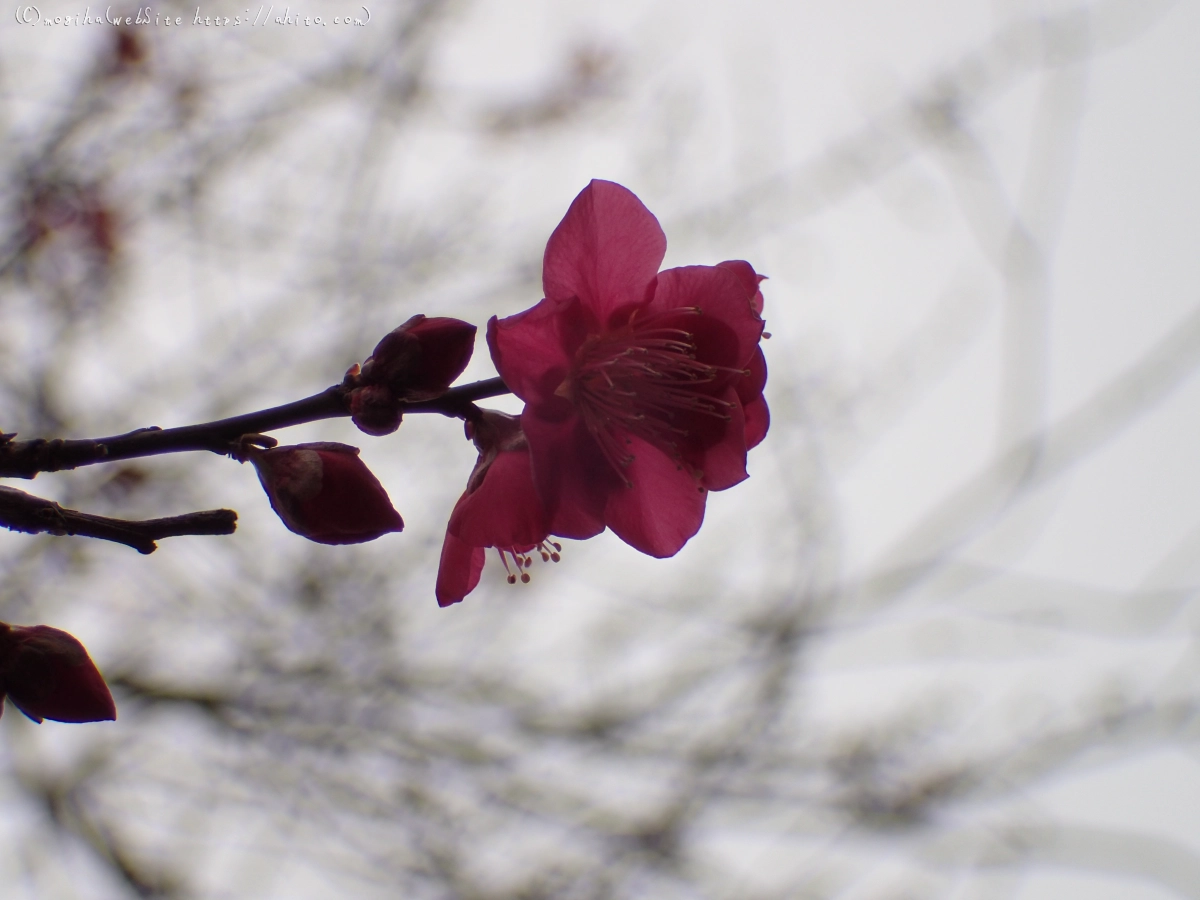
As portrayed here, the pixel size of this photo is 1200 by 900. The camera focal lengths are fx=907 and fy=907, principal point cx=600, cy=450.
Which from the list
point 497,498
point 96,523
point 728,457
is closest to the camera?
point 96,523

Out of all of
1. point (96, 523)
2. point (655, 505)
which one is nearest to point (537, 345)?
point (655, 505)

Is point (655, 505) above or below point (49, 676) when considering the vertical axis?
above

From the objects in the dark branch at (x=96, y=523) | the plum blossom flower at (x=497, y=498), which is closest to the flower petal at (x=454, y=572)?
the plum blossom flower at (x=497, y=498)

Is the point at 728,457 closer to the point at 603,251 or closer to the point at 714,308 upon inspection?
the point at 714,308

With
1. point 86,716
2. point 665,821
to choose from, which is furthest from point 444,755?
point 86,716

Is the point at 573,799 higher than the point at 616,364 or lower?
higher

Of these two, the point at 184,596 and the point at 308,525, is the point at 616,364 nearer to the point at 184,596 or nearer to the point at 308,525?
the point at 308,525
